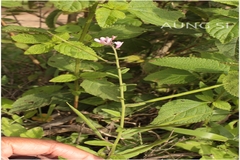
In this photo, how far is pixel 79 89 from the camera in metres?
1.13

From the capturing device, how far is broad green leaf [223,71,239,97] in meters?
0.96

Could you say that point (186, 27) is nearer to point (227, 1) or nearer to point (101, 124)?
point (227, 1)

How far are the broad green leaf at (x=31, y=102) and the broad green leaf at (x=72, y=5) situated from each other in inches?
11.7

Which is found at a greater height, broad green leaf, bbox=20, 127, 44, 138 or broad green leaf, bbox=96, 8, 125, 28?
broad green leaf, bbox=96, 8, 125, 28

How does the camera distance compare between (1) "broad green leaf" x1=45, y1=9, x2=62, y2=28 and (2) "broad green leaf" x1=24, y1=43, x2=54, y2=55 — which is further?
(1) "broad green leaf" x1=45, y1=9, x2=62, y2=28

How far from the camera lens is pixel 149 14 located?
1.04 m

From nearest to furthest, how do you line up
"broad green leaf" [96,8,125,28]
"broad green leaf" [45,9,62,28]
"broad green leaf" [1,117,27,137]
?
1. "broad green leaf" [96,8,125,28]
2. "broad green leaf" [1,117,27,137]
3. "broad green leaf" [45,9,62,28]

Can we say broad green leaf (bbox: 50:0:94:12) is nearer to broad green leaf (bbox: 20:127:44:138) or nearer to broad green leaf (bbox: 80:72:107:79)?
broad green leaf (bbox: 80:72:107:79)

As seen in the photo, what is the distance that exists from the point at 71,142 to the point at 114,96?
0.18 meters

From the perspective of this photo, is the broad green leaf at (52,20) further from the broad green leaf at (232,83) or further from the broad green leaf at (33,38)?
the broad green leaf at (232,83)

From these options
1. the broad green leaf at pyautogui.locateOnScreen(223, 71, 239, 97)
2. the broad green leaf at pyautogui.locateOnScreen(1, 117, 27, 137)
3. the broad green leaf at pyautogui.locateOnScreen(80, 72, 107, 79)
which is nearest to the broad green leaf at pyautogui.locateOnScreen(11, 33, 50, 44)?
the broad green leaf at pyautogui.locateOnScreen(80, 72, 107, 79)

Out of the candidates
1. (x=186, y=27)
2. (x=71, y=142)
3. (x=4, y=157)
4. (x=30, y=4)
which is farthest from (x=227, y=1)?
(x=30, y=4)

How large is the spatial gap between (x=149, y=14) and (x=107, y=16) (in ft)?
0.43

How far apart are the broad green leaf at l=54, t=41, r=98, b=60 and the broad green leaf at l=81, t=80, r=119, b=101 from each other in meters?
0.11
